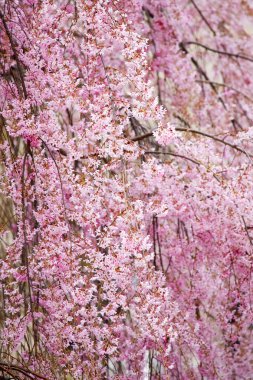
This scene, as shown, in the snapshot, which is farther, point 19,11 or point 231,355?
point 231,355

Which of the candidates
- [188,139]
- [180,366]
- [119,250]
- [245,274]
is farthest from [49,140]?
[180,366]

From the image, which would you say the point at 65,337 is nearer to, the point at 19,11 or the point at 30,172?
the point at 30,172

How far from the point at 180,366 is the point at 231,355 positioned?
0.49 metres

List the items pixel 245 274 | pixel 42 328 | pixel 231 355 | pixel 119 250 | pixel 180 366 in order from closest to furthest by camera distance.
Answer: pixel 119 250, pixel 42 328, pixel 245 274, pixel 180 366, pixel 231 355

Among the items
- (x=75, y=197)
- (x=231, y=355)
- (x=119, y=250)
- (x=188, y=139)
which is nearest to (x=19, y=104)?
(x=75, y=197)

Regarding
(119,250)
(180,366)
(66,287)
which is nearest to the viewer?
(119,250)

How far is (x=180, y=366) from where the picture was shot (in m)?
4.32

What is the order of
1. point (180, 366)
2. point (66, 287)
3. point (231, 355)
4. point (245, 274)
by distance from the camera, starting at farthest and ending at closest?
point (231, 355) < point (180, 366) < point (245, 274) < point (66, 287)

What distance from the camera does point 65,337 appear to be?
318 cm

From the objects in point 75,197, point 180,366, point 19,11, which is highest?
point 19,11

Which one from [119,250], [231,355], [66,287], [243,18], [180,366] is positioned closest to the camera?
[119,250]

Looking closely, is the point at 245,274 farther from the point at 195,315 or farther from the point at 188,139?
the point at 188,139

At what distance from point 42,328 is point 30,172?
0.73 meters

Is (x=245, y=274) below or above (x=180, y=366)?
above
